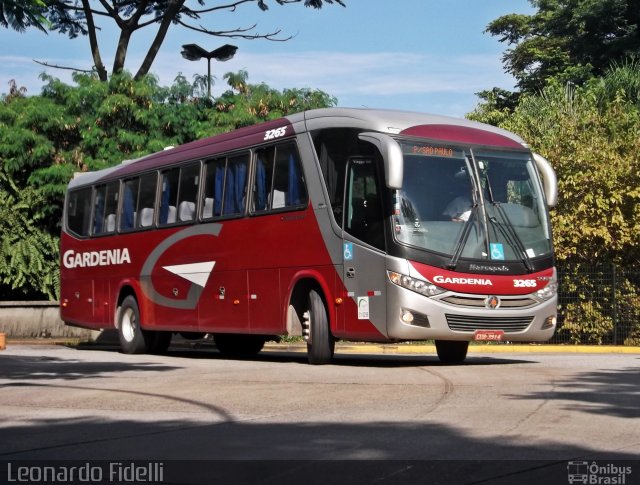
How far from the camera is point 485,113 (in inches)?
2277

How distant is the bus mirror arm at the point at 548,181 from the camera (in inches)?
659

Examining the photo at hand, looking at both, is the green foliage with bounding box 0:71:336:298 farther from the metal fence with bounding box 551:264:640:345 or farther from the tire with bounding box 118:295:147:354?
the metal fence with bounding box 551:264:640:345

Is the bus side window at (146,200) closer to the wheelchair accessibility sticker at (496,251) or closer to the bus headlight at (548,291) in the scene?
the wheelchair accessibility sticker at (496,251)

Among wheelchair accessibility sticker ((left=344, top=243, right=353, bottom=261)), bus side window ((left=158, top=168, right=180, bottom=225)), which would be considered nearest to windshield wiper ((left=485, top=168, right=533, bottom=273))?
wheelchair accessibility sticker ((left=344, top=243, right=353, bottom=261))

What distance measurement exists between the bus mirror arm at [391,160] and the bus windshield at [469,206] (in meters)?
0.50

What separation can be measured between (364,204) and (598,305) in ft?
38.9

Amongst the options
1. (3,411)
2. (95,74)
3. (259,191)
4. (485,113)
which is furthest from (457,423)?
(485,113)

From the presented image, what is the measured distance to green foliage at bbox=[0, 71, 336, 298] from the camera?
29.7 metres

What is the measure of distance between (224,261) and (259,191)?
5.14ft

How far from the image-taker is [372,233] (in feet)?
51.1

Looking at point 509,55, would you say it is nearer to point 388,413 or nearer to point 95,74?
point 95,74

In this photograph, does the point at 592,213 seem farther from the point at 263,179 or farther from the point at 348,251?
the point at 348,251

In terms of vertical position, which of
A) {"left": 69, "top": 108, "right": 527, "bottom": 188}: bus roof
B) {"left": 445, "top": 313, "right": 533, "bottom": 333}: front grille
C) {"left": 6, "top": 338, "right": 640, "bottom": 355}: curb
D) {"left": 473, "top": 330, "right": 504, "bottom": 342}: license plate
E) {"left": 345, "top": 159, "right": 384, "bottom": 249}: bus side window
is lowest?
{"left": 6, "top": 338, "right": 640, "bottom": 355}: curb

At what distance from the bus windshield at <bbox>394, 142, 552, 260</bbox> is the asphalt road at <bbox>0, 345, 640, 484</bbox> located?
166cm
